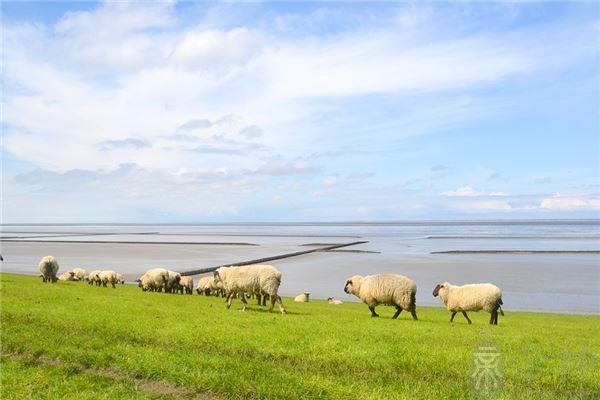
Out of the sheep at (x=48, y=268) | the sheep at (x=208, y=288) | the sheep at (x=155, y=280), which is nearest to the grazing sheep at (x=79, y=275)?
the sheep at (x=48, y=268)

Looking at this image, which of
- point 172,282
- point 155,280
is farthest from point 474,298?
point 155,280

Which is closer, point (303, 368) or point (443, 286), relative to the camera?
point (303, 368)

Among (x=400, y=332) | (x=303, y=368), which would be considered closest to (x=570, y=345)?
(x=400, y=332)

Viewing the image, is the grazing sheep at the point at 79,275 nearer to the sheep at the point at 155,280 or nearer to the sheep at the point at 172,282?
the sheep at the point at 155,280

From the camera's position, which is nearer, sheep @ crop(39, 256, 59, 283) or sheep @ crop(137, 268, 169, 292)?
sheep @ crop(39, 256, 59, 283)

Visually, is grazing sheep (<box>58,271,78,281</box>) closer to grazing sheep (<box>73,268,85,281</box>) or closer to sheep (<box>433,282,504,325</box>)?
grazing sheep (<box>73,268,85,281</box>)

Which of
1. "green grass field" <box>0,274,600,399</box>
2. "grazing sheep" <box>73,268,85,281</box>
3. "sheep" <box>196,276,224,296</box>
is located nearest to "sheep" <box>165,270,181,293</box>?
"sheep" <box>196,276,224,296</box>

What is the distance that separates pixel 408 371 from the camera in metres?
11.0

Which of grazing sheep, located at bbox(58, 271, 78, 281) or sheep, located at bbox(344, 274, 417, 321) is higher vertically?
sheep, located at bbox(344, 274, 417, 321)

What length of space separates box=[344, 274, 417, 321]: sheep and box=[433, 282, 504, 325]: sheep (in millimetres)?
2622

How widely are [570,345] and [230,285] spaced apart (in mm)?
14407

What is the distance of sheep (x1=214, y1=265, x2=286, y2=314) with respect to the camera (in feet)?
71.5

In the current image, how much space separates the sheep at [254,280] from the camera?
21797mm

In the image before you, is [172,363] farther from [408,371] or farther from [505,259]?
[505,259]
